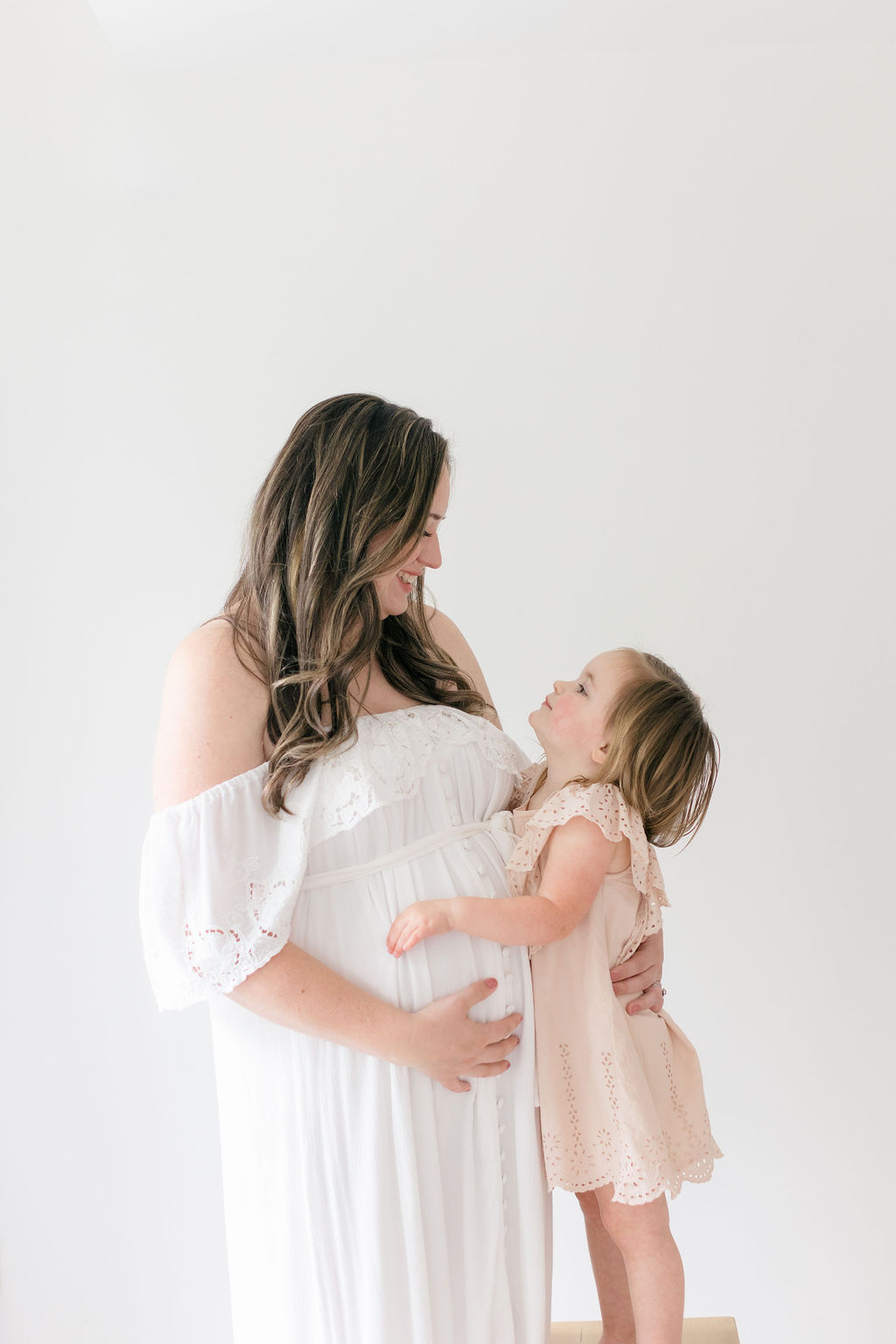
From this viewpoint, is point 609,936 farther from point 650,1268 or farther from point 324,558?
point 324,558

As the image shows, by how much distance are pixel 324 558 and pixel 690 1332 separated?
5.10 ft

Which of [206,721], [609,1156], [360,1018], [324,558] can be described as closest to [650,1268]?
[609,1156]

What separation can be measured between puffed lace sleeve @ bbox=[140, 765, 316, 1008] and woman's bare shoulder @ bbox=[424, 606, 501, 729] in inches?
21.1

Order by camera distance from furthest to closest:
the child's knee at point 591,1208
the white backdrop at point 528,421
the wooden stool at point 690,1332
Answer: the white backdrop at point 528,421 → the wooden stool at point 690,1332 → the child's knee at point 591,1208

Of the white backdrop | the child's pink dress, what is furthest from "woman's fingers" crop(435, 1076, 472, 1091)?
the white backdrop

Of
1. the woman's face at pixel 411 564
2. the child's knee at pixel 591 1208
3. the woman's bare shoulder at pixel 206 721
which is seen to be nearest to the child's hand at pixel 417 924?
the woman's bare shoulder at pixel 206 721

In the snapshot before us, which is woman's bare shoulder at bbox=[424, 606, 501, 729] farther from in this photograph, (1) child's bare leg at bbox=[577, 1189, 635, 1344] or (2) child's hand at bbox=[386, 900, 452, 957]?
(1) child's bare leg at bbox=[577, 1189, 635, 1344]

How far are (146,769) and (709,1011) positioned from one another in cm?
130

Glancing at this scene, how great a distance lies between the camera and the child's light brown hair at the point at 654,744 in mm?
1598

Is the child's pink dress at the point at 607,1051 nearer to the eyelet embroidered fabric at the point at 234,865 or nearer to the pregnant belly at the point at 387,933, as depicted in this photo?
the pregnant belly at the point at 387,933

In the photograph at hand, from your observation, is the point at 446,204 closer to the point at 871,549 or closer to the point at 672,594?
the point at 672,594

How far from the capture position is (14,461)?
2.34 metres

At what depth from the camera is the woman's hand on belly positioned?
1387 millimetres

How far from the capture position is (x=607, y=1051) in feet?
4.97
